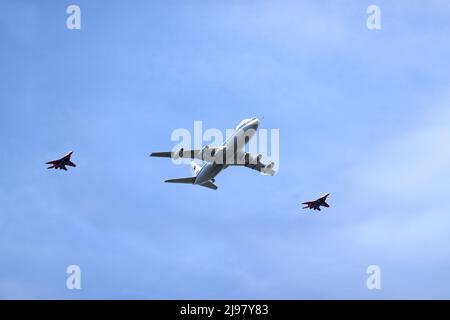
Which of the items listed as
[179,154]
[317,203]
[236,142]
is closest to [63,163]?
[179,154]

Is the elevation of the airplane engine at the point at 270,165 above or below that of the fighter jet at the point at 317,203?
above

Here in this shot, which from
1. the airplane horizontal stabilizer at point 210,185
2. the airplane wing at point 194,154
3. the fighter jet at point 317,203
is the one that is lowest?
the fighter jet at point 317,203

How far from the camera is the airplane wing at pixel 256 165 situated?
518ft

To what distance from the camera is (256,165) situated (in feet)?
533

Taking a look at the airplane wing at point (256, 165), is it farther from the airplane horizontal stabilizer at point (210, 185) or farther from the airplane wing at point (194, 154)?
the airplane wing at point (194, 154)

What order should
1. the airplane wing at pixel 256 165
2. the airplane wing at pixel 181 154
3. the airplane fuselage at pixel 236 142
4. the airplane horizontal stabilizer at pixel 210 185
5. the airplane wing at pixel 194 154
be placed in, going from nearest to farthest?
the airplane fuselage at pixel 236 142 < the airplane wing at pixel 194 154 < the airplane wing at pixel 181 154 < the airplane wing at pixel 256 165 < the airplane horizontal stabilizer at pixel 210 185

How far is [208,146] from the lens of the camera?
5822 inches

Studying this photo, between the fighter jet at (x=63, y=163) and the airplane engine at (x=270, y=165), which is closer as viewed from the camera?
the fighter jet at (x=63, y=163)

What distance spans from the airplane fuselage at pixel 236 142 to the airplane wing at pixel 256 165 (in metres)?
7.41

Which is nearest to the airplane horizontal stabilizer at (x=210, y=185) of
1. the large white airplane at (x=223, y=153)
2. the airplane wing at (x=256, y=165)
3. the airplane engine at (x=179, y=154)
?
the large white airplane at (x=223, y=153)

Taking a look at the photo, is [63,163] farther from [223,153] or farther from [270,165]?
[270,165]
